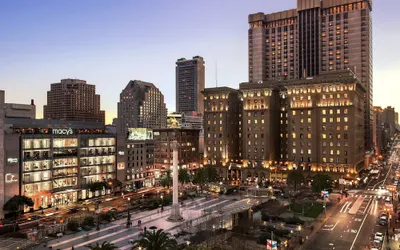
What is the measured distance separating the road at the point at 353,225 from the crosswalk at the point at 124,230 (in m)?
28.1

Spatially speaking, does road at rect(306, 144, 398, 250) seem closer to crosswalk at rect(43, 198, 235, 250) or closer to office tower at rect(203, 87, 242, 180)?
crosswalk at rect(43, 198, 235, 250)

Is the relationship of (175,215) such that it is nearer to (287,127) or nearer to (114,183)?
(114,183)

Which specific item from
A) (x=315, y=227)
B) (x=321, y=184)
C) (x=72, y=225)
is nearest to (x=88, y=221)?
(x=72, y=225)

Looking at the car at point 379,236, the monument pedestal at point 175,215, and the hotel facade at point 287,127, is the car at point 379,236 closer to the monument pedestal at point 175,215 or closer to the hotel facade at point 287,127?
the monument pedestal at point 175,215

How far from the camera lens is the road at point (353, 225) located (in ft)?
204

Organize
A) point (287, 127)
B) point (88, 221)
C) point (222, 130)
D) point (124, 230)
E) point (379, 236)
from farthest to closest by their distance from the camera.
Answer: point (222, 130) < point (287, 127) < point (88, 221) < point (124, 230) < point (379, 236)

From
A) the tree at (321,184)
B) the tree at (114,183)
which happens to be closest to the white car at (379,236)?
the tree at (321,184)

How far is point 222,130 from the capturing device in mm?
153500

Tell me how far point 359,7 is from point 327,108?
290 feet

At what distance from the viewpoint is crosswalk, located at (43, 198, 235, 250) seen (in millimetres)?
60794

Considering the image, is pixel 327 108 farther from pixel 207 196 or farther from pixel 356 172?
pixel 207 196

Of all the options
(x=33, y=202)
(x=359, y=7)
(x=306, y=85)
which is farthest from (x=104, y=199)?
(x=359, y=7)

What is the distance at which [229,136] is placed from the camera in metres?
156

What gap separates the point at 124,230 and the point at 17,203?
3093 centimetres
